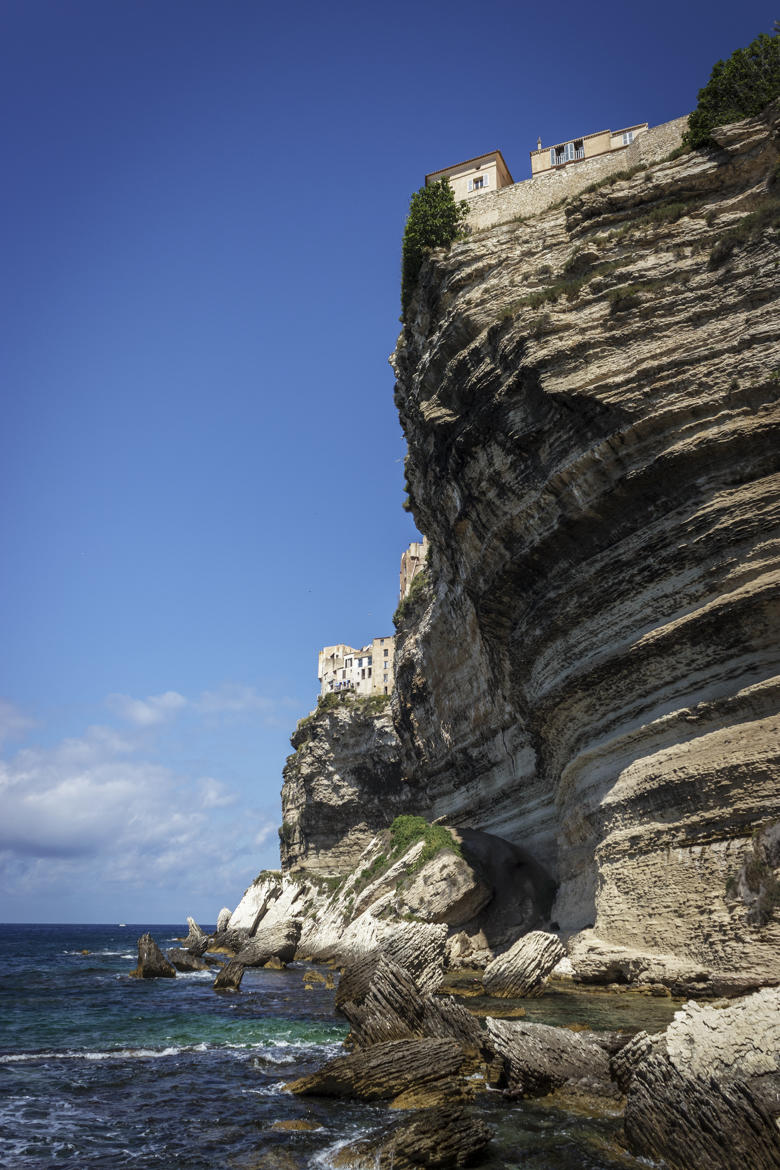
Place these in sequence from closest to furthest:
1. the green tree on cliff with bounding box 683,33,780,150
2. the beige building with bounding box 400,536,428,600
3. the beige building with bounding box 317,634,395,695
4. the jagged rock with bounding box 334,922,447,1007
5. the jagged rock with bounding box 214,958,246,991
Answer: the jagged rock with bounding box 334,922,447,1007, the green tree on cliff with bounding box 683,33,780,150, the jagged rock with bounding box 214,958,246,991, the beige building with bounding box 400,536,428,600, the beige building with bounding box 317,634,395,695

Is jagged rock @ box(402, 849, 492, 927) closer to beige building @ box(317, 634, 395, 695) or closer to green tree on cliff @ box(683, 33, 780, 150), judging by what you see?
green tree on cliff @ box(683, 33, 780, 150)

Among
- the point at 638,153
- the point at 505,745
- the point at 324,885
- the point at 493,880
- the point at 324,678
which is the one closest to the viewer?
the point at 638,153

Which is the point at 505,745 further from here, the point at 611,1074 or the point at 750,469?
the point at 611,1074

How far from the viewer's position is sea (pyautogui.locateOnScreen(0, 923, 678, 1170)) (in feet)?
28.1

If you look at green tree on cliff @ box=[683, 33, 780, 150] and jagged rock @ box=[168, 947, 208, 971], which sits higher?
green tree on cliff @ box=[683, 33, 780, 150]

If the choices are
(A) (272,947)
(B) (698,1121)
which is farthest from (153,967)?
(B) (698,1121)

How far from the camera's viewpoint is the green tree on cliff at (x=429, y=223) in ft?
92.6

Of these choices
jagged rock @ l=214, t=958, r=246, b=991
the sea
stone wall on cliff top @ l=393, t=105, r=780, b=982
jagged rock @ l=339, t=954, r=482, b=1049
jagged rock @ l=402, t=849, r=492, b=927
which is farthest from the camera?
jagged rock @ l=402, t=849, r=492, b=927

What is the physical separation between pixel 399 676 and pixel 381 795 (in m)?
18.5

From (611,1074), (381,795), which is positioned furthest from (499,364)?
(381,795)

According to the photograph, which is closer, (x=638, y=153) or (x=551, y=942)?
(x=551, y=942)

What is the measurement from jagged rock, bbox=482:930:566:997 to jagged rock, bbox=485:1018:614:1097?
24.6 ft

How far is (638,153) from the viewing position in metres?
25.3

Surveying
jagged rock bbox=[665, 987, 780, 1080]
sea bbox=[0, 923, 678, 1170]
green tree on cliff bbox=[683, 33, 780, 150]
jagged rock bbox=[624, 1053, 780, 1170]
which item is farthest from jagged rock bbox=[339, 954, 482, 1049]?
green tree on cliff bbox=[683, 33, 780, 150]
